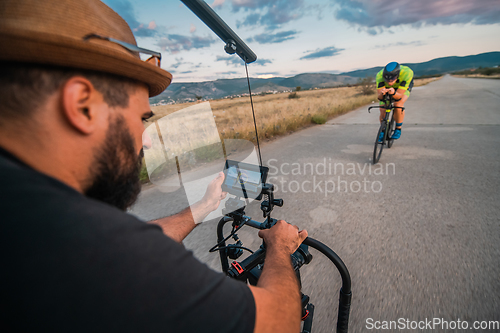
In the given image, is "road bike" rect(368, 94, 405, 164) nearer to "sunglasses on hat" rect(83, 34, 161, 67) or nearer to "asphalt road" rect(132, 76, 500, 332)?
"asphalt road" rect(132, 76, 500, 332)

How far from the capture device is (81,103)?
2.08 ft

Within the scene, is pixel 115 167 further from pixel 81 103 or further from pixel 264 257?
pixel 264 257

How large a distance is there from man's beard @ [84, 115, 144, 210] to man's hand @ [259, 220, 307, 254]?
0.64m

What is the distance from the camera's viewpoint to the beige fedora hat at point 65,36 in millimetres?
548

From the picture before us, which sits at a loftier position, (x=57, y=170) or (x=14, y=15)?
(x=14, y=15)

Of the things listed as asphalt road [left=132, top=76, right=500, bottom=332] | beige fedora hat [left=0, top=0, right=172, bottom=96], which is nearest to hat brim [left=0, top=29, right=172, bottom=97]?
beige fedora hat [left=0, top=0, right=172, bottom=96]

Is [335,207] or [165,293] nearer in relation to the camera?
[165,293]

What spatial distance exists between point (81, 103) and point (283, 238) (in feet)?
3.03

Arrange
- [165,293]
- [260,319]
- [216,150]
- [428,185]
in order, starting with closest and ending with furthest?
[165,293], [260,319], [216,150], [428,185]

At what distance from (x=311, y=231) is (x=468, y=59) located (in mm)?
277741

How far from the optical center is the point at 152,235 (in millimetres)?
589

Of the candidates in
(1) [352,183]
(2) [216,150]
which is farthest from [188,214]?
(1) [352,183]

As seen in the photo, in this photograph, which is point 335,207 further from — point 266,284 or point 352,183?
point 266,284

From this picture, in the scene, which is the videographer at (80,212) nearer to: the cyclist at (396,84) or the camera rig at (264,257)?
the camera rig at (264,257)
